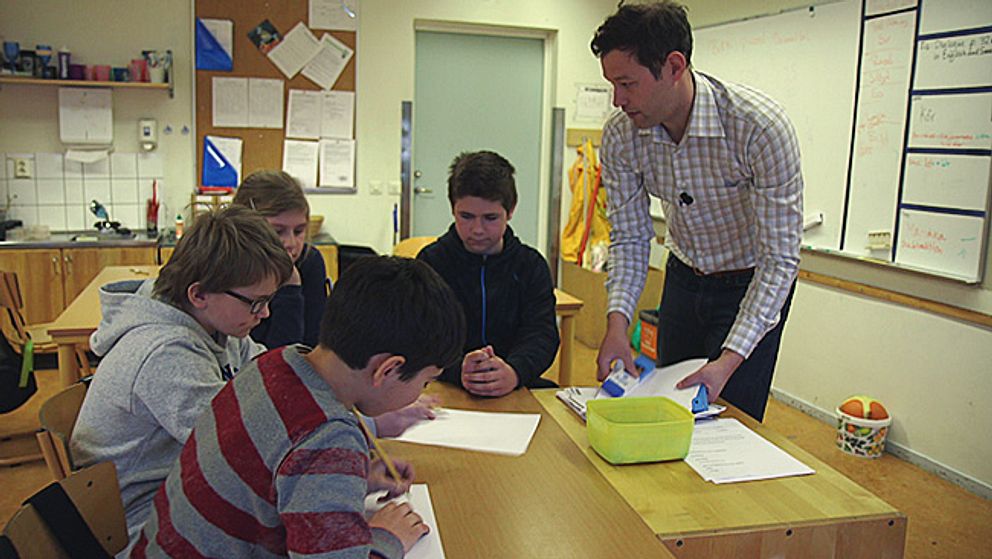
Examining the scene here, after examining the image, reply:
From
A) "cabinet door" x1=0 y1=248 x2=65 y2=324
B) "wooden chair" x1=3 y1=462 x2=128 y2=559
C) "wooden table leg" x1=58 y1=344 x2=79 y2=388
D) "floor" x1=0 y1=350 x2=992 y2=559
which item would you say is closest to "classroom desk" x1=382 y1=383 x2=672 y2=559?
"wooden chair" x1=3 y1=462 x2=128 y2=559

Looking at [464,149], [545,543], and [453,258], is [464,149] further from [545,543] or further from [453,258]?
[545,543]

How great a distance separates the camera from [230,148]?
16.5 feet

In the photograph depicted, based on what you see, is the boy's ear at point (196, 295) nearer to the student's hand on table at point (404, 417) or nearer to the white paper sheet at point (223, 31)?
the student's hand on table at point (404, 417)

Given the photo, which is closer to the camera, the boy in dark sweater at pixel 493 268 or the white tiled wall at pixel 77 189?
the boy in dark sweater at pixel 493 268

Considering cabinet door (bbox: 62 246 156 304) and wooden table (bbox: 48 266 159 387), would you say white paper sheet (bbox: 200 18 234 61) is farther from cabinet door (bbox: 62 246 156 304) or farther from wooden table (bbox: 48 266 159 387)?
wooden table (bbox: 48 266 159 387)

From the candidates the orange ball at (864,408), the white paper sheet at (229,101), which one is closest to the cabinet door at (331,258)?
the white paper sheet at (229,101)

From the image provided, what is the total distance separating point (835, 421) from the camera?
3.82 metres

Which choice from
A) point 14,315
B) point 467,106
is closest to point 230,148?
point 467,106

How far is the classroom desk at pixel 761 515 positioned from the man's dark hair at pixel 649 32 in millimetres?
844

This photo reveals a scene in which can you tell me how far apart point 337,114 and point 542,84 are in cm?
142

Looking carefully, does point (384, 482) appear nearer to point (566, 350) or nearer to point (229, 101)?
point (566, 350)

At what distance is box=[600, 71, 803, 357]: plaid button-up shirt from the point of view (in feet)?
5.88

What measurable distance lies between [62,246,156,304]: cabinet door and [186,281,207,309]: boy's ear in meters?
3.37

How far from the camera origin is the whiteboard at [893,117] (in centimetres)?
307
